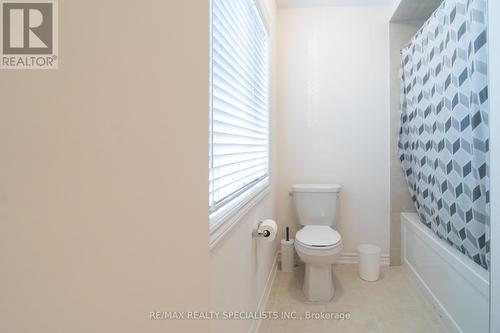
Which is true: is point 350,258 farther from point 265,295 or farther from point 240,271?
point 240,271

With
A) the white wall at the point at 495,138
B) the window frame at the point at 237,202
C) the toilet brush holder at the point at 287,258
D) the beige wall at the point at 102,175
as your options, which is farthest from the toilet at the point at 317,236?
the beige wall at the point at 102,175

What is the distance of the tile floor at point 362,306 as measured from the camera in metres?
1.68

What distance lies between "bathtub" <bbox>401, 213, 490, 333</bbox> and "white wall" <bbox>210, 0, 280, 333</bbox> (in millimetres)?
1150

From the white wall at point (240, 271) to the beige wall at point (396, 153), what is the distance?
1335 mm

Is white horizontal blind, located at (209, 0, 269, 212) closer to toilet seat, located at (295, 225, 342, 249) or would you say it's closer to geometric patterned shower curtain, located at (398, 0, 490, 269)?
toilet seat, located at (295, 225, 342, 249)

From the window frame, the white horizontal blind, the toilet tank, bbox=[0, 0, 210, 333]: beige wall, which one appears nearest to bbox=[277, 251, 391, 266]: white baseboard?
the toilet tank

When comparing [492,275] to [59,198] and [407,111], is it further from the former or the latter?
[59,198]

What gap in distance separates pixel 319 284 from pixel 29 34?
2081 millimetres

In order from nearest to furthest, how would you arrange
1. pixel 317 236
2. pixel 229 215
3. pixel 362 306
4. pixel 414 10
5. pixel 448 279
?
pixel 229 215 < pixel 448 279 < pixel 362 306 < pixel 317 236 < pixel 414 10

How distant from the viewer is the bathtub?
4.45ft

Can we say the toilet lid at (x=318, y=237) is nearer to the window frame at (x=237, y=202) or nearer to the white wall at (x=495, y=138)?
the window frame at (x=237, y=202)

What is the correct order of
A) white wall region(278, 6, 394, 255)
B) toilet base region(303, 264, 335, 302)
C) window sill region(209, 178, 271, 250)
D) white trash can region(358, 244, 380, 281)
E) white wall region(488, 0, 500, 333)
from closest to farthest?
window sill region(209, 178, 271, 250) → white wall region(488, 0, 500, 333) → toilet base region(303, 264, 335, 302) → white trash can region(358, 244, 380, 281) → white wall region(278, 6, 394, 255)

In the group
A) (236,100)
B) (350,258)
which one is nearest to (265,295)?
(350,258)

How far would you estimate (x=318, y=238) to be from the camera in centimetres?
197
